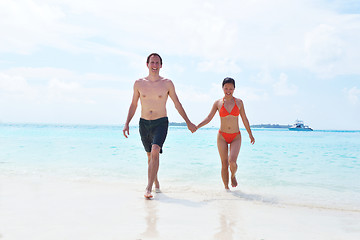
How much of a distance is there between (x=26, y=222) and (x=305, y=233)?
2.80 m

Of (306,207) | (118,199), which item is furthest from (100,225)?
(306,207)

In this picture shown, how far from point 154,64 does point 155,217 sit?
2.44 metres

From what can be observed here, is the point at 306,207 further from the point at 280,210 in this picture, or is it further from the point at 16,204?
the point at 16,204

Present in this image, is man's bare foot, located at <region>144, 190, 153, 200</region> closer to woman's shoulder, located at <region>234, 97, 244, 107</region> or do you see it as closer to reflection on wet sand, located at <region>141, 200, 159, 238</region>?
reflection on wet sand, located at <region>141, 200, 159, 238</region>

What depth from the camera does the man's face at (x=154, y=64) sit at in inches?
197

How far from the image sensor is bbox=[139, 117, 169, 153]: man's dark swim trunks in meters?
4.89

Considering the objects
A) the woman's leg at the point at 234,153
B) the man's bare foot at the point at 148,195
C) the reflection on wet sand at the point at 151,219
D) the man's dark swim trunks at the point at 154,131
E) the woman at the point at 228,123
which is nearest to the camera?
the reflection on wet sand at the point at 151,219

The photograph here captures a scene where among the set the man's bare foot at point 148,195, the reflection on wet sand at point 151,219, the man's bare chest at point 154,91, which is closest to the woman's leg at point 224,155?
the man's bare chest at point 154,91

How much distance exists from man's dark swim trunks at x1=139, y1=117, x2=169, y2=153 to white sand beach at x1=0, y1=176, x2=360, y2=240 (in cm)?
81

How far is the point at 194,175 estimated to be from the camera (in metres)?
7.47

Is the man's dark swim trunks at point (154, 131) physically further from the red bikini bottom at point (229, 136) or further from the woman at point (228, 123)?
the red bikini bottom at point (229, 136)

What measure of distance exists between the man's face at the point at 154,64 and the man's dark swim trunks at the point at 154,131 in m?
0.79

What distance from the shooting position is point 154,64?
5.01 m

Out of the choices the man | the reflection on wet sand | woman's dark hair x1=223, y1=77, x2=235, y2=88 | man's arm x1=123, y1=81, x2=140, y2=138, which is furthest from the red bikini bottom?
the reflection on wet sand
